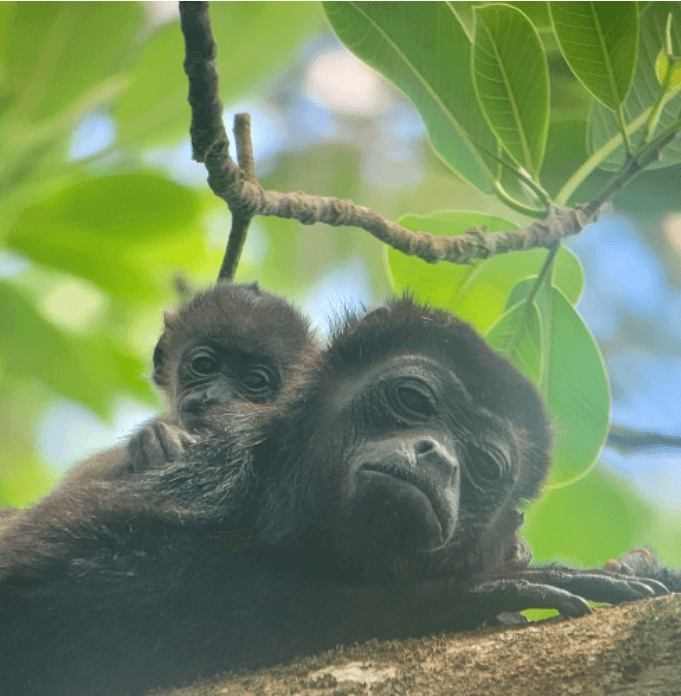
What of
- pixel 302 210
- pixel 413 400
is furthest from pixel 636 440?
pixel 302 210

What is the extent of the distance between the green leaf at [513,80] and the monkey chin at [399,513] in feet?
3.05

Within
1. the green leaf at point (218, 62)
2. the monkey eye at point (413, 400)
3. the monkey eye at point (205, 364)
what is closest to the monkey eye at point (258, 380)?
the monkey eye at point (205, 364)

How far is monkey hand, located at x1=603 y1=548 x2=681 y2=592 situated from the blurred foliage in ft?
1.17

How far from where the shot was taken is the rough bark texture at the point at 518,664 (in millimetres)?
1116

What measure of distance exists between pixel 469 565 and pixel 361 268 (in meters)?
2.03

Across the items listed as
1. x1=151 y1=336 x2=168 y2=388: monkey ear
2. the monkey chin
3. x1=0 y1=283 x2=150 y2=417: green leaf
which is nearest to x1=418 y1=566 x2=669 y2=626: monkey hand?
the monkey chin

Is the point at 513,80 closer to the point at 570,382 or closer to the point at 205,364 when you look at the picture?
the point at 570,382

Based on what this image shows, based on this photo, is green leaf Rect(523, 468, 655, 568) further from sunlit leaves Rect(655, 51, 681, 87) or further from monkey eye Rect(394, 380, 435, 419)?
sunlit leaves Rect(655, 51, 681, 87)

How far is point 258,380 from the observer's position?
7.75 ft

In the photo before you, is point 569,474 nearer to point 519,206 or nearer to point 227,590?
point 519,206

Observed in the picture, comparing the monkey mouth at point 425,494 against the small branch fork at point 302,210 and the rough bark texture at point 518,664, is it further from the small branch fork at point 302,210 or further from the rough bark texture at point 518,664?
the small branch fork at point 302,210

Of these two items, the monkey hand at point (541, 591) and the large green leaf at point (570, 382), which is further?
the large green leaf at point (570, 382)

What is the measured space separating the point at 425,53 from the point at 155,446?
46.9 inches

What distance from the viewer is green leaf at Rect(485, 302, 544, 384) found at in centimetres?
209
